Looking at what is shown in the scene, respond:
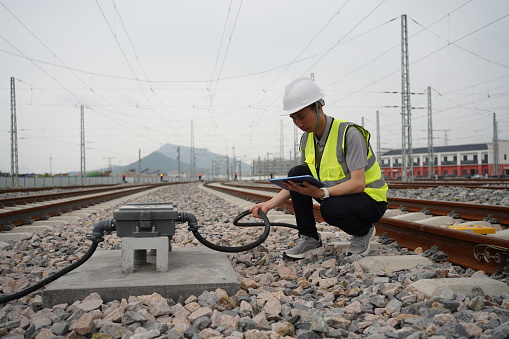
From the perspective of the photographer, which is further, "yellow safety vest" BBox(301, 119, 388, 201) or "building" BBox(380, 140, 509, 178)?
"building" BBox(380, 140, 509, 178)

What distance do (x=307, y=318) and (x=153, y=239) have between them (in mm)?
1222

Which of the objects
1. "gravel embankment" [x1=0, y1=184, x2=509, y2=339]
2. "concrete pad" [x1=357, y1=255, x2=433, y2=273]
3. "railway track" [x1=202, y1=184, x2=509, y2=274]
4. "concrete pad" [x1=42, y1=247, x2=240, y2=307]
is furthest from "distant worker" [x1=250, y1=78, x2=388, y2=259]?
"concrete pad" [x1=42, y1=247, x2=240, y2=307]

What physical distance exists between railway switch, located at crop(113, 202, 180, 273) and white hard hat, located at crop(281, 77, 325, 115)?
1165 millimetres

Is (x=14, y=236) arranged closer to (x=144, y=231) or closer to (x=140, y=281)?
(x=144, y=231)

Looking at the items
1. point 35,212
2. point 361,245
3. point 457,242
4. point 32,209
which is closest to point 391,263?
point 361,245

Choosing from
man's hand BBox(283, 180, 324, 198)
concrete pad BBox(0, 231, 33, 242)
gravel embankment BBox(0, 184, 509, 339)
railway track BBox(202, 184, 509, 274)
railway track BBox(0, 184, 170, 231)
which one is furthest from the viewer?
railway track BBox(0, 184, 170, 231)

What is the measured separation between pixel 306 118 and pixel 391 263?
1.25 m

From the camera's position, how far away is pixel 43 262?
352 centimetres

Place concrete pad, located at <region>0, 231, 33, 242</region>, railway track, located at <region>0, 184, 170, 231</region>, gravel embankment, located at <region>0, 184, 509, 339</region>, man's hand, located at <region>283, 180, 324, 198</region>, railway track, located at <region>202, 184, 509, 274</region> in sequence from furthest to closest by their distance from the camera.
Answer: railway track, located at <region>0, 184, 170, 231</region>, concrete pad, located at <region>0, 231, 33, 242</region>, man's hand, located at <region>283, 180, 324, 198</region>, railway track, located at <region>202, 184, 509, 274</region>, gravel embankment, located at <region>0, 184, 509, 339</region>

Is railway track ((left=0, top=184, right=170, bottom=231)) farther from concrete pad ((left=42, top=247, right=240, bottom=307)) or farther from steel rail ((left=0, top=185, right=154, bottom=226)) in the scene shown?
concrete pad ((left=42, top=247, right=240, bottom=307))

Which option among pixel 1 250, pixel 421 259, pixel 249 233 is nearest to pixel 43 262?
pixel 1 250

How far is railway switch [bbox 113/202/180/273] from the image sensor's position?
8.84 ft

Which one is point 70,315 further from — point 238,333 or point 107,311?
point 238,333

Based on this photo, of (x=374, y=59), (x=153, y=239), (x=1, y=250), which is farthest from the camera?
(x=374, y=59)
